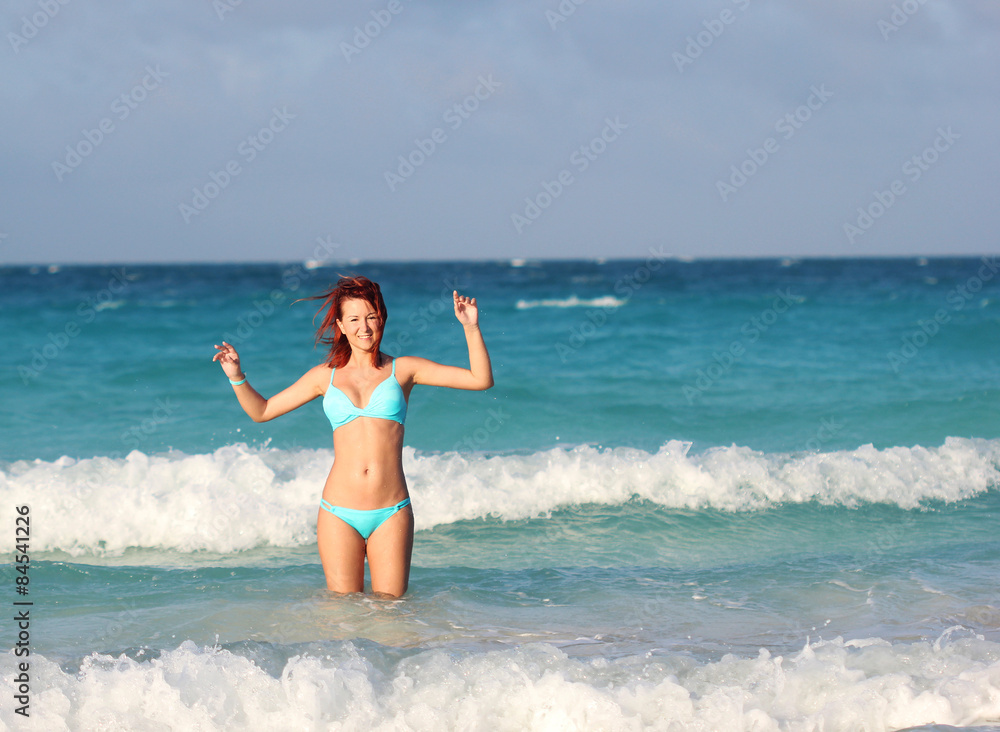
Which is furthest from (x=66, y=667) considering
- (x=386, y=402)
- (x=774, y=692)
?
(x=774, y=692)

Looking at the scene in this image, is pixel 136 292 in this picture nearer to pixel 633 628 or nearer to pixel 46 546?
pixel 46 546

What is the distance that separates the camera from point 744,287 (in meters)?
44.3

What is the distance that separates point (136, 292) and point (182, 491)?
1515 inches

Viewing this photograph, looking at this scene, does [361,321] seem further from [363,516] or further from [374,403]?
[363,516]

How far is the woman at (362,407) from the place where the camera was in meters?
4.28

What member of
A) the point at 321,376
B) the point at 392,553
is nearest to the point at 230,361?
the point at 321,376

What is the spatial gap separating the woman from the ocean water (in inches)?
16.4

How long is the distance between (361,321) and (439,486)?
3745 mm

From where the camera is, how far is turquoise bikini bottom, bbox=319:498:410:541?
14.8ft

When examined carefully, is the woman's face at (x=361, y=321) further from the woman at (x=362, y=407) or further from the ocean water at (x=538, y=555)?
the ocean water at (x=538, y=555)

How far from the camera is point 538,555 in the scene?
21.6 feet

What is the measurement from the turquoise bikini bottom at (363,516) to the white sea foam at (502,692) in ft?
2.22

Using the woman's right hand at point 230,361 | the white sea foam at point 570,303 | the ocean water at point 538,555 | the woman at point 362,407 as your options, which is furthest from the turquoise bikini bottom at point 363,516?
the white sea foam at point 570,303

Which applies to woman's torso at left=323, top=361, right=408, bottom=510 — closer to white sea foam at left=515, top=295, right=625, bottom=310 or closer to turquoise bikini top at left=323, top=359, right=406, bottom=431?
turquoise bikini top at left=323, top=359, right=406, bottom=431
